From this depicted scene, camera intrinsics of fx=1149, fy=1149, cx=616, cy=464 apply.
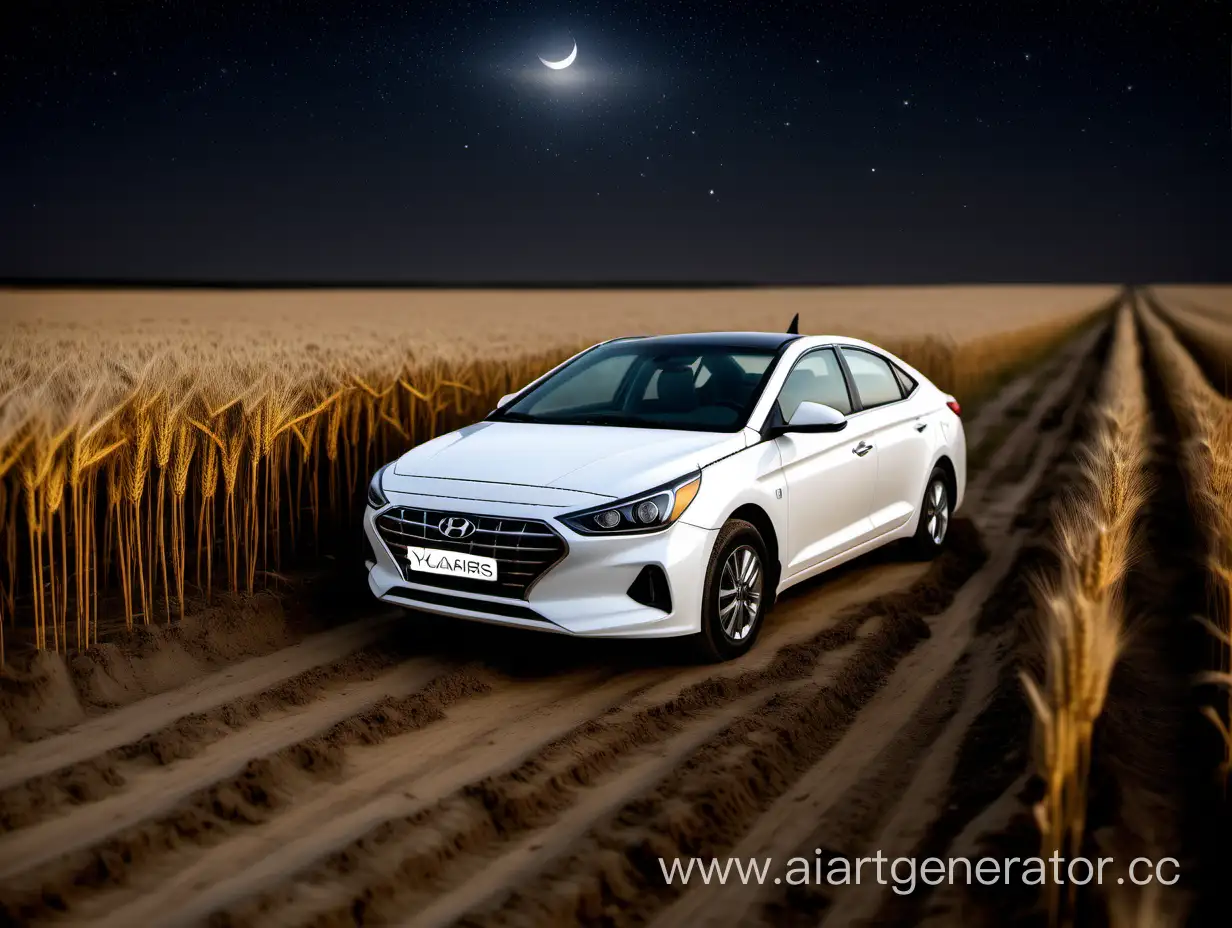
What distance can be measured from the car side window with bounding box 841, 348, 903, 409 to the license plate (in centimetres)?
306

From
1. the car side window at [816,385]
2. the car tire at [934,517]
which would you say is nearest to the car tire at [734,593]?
the car side window at [816,385]

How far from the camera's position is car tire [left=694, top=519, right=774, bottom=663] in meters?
Result: 5.57

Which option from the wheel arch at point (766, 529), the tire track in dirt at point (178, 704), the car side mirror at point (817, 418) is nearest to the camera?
the tire track in dirt at point (178, 704)

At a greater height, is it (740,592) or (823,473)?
(823,473)

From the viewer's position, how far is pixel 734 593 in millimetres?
5777

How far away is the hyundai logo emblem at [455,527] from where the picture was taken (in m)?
5.46

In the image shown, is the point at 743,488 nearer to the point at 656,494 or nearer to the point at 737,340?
the point at 656,494

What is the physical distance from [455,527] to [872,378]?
3.44 metres

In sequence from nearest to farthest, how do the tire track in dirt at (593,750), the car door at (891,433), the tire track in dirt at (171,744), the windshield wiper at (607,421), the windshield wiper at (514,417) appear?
the tire track in dirt at (593,750) → the tire track in dirt at (171,744) → the windshield wiper at (607,421) → the windshield wiper at (514,417) → the car door at (891,433)

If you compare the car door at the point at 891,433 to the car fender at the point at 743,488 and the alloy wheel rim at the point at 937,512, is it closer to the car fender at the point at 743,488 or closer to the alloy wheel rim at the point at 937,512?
the alloy wheel rim at the point at 937,512

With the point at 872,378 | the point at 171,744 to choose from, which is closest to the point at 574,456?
the point at 171,744

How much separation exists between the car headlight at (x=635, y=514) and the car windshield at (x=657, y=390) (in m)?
0.86

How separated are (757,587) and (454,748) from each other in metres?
1.94

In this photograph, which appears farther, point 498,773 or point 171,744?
point 171,744
